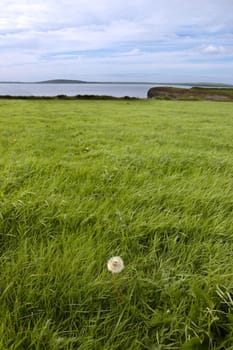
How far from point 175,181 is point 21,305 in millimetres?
1850

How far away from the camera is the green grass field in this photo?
1.03m

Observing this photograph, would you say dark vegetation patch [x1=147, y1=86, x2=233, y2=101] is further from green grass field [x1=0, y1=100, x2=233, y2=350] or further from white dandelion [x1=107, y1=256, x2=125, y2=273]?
white dandelion [x1=107, y1=256, x2=125, y2=273]

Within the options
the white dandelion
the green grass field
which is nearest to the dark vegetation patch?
the green grass field

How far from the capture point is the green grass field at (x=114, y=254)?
3.39 ft

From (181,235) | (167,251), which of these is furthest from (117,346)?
(181,235)

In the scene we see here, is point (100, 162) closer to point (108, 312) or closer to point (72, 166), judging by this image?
point (72, 166)

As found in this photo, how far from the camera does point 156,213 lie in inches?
74.6

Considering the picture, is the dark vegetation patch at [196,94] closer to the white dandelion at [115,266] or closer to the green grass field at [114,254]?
the green grass field at [114,254]

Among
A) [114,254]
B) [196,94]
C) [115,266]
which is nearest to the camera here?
[115,266]

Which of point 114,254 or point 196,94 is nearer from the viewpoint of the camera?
point 114,254

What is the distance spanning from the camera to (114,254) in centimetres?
145

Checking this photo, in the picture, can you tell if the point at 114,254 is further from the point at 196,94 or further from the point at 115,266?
the point at 196,94

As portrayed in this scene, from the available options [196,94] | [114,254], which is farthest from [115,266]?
[196,94]

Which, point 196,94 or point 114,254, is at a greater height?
point 196,94
